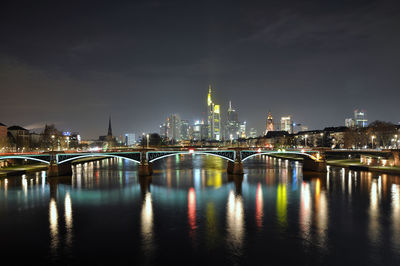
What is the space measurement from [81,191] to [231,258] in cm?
4187

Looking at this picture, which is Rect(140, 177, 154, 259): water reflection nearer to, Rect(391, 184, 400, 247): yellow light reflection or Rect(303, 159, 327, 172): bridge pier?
Rect(391, 184, 400, 247): yellow light reflection

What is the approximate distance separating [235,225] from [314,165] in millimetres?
61206

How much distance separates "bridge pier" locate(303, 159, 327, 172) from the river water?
22.6 meters

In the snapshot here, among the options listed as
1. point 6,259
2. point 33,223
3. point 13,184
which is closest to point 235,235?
point 6,259

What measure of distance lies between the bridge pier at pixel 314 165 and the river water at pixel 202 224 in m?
22.6

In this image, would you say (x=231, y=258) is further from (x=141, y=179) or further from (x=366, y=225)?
(x=141, y=179)

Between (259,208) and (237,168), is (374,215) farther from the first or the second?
(237,168)

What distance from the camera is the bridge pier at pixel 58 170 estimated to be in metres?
77.7

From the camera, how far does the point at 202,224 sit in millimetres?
37719

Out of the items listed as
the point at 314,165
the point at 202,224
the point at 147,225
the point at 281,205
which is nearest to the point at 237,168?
the point at 314,165

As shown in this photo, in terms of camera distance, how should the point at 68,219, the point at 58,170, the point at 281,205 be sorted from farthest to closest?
the point at 58,170 → the point at 281,205 → the point at 68,219

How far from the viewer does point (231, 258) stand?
89.9 ft

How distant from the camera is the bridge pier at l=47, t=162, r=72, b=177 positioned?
3059 inches

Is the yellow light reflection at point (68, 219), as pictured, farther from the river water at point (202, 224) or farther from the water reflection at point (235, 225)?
the water reflection at point (235, 225)
